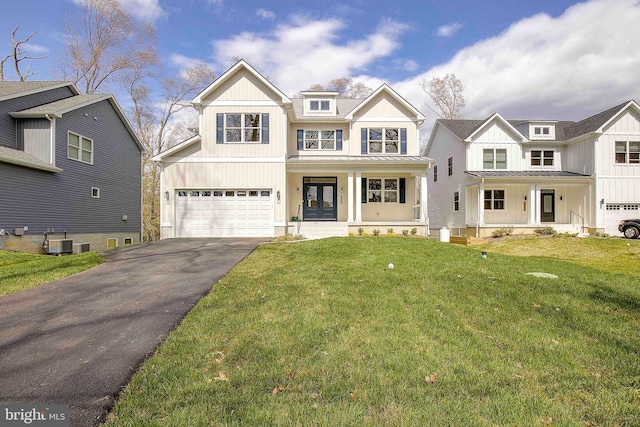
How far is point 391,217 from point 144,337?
49.1 feet

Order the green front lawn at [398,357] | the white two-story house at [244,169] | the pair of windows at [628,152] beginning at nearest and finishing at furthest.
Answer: the green front lawn at [398,357] → the white two-story house at [244,169] → the pair of windows at [628,152]

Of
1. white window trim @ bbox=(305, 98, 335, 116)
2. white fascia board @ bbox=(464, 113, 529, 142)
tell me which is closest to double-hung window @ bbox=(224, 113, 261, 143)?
white window trim @ bbox=(305, 98, 335, 116)

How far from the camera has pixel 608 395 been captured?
2609mm

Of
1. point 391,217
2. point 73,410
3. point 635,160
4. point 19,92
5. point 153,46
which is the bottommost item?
point 73,410

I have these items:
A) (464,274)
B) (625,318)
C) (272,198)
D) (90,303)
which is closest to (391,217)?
(272,198)

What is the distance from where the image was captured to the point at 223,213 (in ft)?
49.0

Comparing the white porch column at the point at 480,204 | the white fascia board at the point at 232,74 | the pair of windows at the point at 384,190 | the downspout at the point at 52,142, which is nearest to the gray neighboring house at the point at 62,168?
the downspout at the point at 52,142

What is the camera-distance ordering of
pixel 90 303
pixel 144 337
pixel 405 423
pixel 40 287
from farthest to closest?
pixel 40 287, pixel 90 303, pixel 144 337, pixel 405 423

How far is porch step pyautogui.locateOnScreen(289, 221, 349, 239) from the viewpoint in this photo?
49.0ft

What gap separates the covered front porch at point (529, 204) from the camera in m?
17.2

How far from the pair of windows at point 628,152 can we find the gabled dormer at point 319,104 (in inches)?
625

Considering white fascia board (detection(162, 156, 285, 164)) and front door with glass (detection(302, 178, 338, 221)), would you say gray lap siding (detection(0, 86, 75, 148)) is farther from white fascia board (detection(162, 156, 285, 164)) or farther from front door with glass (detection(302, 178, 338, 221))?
front door with glass (detection(302, 178, 338, 221))

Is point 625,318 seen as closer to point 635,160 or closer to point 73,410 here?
point 73,410

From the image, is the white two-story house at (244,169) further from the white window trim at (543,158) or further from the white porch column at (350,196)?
the white window trim at (543,158)
